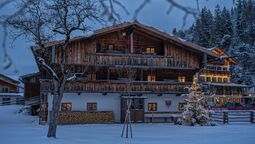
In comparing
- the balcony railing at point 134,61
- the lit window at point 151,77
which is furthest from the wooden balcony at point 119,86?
the lit window at point 151,77

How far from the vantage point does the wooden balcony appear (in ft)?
107

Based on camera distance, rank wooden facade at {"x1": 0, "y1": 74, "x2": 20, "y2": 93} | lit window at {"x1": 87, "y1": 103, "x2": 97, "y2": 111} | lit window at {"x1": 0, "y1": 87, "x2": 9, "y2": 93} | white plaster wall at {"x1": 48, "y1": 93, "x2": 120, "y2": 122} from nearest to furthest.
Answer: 1. white plaster wall at {"x1": 48, "y1": 93, "x2": 120, "y2": 122}
2. lit window at {"x1": 87, "y1": 103, "x2": 97, "y2": 111}
3. wooden facade at {"x1": 0, "y1": 74, "x2": 20, "y2": 93}
4. lit window at {"x1": 0, "y1": 87, "x2": 9, "y2": 93}

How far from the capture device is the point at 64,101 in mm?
33125

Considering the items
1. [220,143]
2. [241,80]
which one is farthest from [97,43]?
[241,80]

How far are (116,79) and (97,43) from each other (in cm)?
406

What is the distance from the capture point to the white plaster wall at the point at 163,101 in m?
35.7


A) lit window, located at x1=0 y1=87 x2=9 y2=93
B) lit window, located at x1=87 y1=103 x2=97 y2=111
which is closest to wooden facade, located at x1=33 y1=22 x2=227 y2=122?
lit window, located at x1=87 y1=103 x2=97 y2=111

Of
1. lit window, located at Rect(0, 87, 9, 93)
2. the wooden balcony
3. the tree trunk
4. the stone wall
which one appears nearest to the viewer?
the tree trunk

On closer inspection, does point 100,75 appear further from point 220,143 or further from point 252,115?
point 220,143

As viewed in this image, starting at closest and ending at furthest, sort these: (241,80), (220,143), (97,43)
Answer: (220,143) → (97,43) → (241,80)

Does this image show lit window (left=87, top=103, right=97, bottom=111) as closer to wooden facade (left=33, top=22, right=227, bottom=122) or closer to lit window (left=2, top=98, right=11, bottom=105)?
wooden facade (left=33, top=22, right=227, bottom=122)

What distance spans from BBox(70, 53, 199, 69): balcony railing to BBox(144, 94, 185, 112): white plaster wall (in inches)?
115

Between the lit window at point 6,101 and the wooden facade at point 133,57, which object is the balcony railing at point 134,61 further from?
the lit window at point 6,101

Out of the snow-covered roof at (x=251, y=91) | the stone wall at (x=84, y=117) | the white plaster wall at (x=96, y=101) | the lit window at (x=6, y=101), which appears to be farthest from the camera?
the snow-covered roof at (x=251, y=91)
